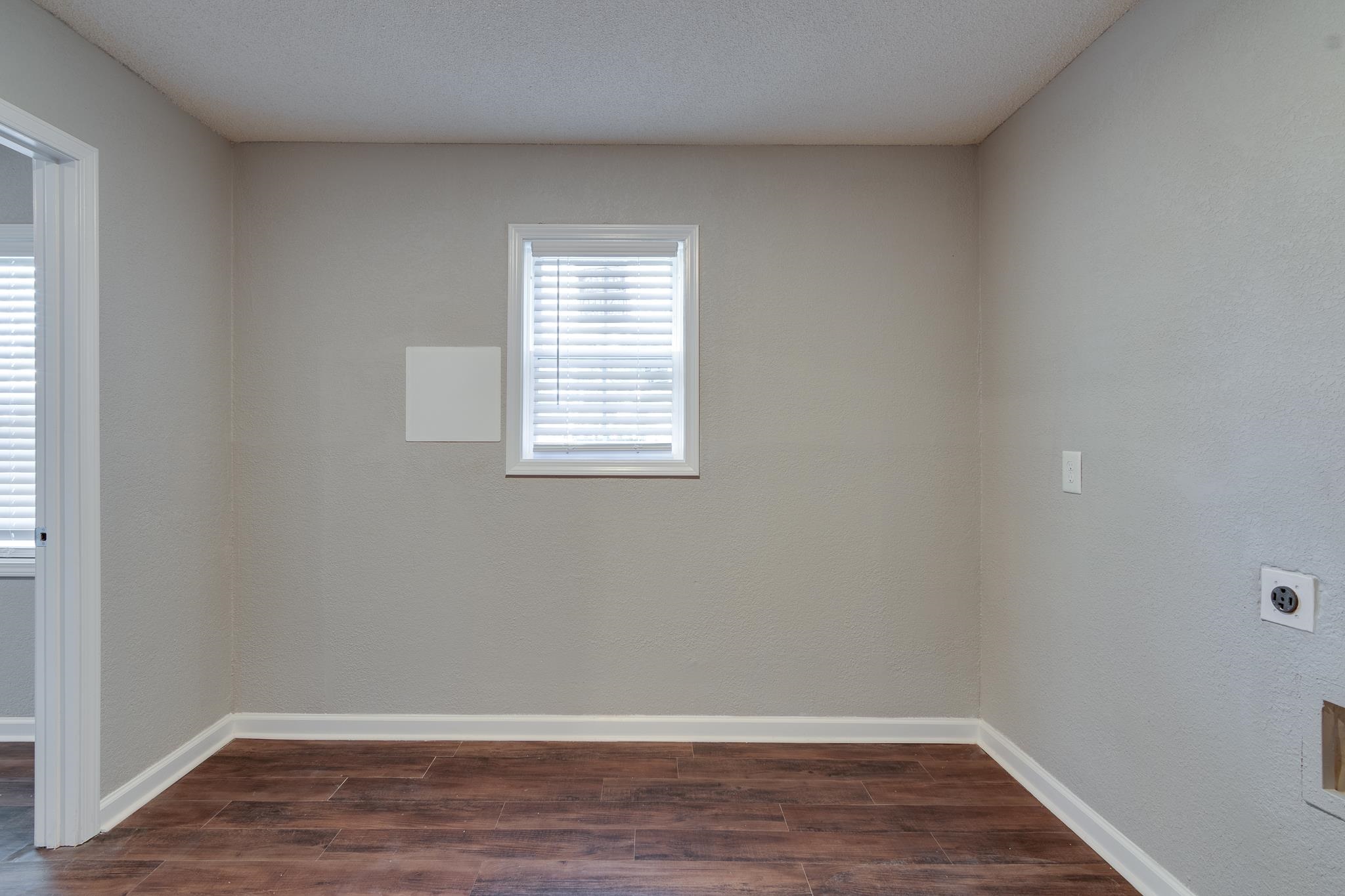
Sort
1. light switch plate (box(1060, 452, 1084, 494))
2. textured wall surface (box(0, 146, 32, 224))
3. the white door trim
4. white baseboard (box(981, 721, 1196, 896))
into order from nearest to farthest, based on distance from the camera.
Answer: white baseboard (box(981, 721, 1196, 896)), the white door trim, light switch plate (box(1060, 452, 1084, 494)), textured wall surface (box(0, 146, 32, 224))

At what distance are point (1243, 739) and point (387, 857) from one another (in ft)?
7.90

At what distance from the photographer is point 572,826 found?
2.46 metres

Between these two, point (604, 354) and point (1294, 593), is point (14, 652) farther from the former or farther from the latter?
point (1294, 593)

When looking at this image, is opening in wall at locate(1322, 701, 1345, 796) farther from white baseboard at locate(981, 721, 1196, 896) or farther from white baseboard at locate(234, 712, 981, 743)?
white baseboard at locate(234, 712, 981, 743)

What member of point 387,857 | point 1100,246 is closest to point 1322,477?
point 1100,246

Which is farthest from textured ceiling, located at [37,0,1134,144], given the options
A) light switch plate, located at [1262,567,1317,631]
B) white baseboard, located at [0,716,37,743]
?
white baseboard, located at [0,716,37,743]

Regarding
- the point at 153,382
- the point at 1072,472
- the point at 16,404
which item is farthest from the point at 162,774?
the point at 1072,472

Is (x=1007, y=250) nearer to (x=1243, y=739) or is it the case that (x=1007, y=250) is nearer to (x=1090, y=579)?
(x=1090, y=579)

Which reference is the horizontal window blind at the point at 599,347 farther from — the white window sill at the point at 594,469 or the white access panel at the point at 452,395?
the white access panel at the point at 452,395

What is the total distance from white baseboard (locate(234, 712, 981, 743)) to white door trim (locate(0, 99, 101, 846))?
0.86 meters

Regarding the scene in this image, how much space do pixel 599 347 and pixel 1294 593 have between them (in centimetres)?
247

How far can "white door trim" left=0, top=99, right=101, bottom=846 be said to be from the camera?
2.30m

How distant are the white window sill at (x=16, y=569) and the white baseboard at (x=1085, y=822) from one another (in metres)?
4.10

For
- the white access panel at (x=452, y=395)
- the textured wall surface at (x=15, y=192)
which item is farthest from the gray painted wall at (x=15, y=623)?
the white access panel at (x=452, y=395)
